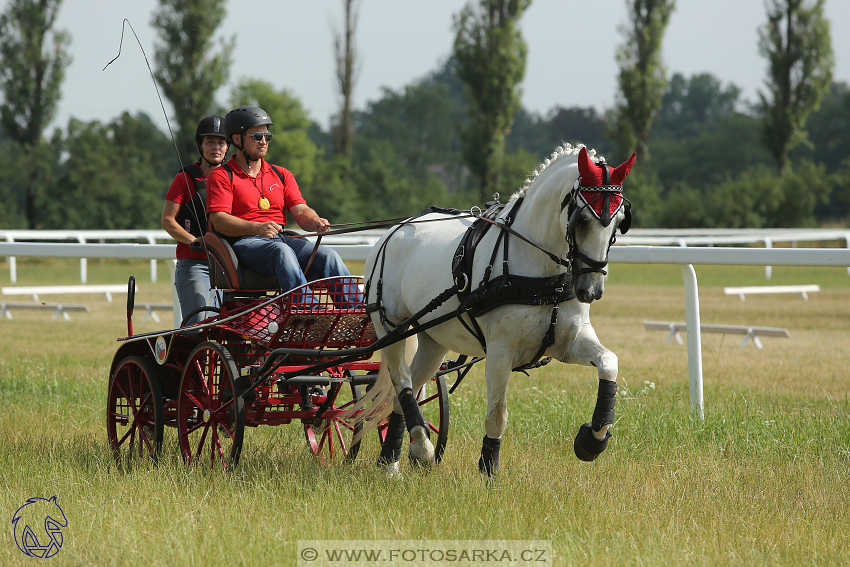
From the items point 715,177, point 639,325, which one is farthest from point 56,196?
point 715,177

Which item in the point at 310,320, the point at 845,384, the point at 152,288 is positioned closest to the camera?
the point at 310,320

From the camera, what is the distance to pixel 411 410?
520 cm

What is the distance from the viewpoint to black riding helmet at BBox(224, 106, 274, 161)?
5.72m

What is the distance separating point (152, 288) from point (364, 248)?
14.1m

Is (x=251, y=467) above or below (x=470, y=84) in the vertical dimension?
below

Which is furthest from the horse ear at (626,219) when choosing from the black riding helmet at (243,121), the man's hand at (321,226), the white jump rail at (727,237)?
the white jump rail at (727,237)

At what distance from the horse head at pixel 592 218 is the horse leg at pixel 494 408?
0.62m

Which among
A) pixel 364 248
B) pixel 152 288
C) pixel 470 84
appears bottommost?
pixel 152 288

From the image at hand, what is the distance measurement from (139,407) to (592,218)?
3.31 metres

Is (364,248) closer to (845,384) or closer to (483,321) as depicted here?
(483,321)

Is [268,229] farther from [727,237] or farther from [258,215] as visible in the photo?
[727,237]

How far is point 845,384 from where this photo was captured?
27.1 feet

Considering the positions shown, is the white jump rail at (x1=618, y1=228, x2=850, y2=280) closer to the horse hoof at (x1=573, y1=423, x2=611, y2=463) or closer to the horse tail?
the horse tail

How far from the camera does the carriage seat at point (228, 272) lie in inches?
219
